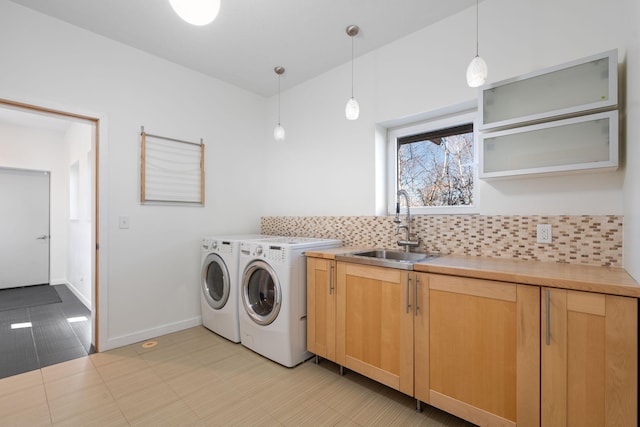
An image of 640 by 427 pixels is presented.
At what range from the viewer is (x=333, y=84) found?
9.85 ft

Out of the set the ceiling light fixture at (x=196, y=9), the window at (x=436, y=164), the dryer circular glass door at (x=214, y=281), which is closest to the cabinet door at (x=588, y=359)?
the window at (x=436, y=164)

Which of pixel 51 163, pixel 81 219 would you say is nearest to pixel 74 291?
pixel 81 219

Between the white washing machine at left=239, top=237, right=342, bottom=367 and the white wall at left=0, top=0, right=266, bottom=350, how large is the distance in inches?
35.2

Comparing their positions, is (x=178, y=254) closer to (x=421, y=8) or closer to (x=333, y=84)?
(x=333, y=84)

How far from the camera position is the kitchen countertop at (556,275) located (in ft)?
3.77

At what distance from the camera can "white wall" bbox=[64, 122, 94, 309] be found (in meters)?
3.77

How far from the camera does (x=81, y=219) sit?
13.5 ft

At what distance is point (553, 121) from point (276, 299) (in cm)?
210

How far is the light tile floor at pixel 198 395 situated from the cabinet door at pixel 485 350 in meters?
0.25

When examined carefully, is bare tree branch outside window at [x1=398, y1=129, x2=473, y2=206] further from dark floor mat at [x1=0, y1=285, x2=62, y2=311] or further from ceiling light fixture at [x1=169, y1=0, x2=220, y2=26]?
dark floor mat at [x1=0, y1=285, x2=62, y2=311]

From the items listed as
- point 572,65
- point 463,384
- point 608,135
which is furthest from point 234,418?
point 572,65

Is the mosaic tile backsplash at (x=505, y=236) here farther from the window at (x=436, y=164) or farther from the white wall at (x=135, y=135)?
the white wall at (x=135, y=135)

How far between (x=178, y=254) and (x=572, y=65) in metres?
3.34

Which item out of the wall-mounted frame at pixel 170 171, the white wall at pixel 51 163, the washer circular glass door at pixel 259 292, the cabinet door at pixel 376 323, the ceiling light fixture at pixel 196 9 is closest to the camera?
the ceiling light fixture at pixel 196 9
